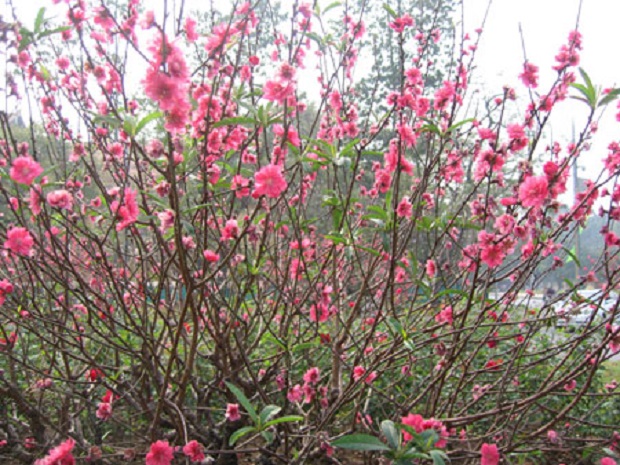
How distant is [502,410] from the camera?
2.15 metres

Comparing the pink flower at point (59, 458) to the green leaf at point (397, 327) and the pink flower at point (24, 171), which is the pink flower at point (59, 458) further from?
the green leaf at point (397, 327)

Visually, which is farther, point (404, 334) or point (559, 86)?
point (559, 86)

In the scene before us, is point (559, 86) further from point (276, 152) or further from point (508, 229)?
point (276, 152)

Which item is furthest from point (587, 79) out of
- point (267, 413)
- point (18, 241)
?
point (18, 241)

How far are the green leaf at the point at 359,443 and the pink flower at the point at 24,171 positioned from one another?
4.38ft

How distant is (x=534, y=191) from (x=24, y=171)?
6.08ft

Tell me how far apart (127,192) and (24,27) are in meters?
0.75

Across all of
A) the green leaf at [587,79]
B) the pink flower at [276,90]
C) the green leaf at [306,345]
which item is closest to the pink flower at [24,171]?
the pink flower at [276,90]

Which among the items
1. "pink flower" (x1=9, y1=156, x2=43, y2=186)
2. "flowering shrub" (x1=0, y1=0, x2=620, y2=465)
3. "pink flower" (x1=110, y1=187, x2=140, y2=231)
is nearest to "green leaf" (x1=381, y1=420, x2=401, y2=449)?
"flowering shrub" (x1=0, y1=0, x2=620, y2=465)

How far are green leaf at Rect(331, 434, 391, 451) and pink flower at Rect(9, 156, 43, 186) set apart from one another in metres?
1.34

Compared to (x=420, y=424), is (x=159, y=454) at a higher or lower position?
lower

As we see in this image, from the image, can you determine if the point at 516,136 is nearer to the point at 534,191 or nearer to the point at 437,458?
the point at 534,191

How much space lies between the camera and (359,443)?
1599mm

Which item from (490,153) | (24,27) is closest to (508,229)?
(490,153)
